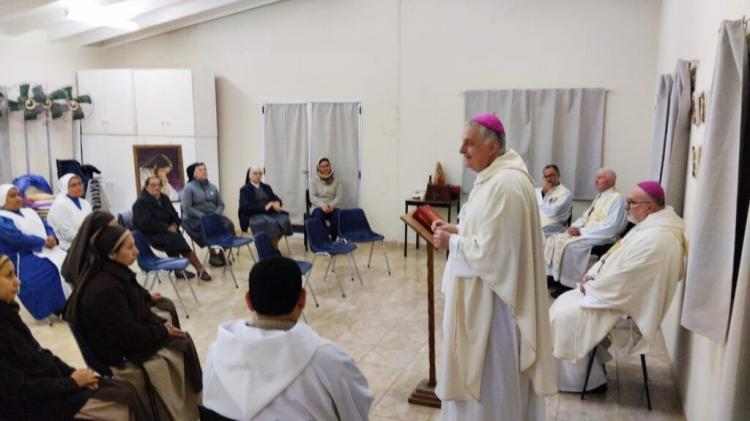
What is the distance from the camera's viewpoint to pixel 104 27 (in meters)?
8.33

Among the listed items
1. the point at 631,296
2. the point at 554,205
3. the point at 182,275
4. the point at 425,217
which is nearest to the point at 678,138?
the point at 631,296

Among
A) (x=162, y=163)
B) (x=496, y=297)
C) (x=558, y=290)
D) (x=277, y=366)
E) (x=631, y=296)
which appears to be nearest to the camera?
(x=277, y=366)

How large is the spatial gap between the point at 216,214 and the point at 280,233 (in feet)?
2.79

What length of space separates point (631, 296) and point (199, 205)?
499cm

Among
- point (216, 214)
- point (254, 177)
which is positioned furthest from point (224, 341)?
point (254, 177)

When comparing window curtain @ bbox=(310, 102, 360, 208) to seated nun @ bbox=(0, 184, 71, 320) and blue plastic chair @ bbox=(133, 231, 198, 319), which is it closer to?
blue plastic chair @ bbox=(133, 231, 198, 319)

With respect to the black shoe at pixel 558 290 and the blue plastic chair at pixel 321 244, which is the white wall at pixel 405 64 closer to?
the black shoe at pixel 558 290

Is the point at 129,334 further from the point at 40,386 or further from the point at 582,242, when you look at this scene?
the point at 582,242

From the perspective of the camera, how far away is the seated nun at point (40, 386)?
7.08 ft

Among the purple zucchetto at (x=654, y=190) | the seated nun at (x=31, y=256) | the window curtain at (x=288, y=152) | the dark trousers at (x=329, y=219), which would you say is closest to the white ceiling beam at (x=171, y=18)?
the window curtain at (x=288, y=152)

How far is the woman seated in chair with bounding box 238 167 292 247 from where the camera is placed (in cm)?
681

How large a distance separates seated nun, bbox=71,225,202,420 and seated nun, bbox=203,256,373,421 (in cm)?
114

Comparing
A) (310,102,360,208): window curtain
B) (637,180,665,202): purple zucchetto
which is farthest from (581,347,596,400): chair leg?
(310,102,360,208): window curtain

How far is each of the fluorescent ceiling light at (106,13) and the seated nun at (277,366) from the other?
683 centimetres
